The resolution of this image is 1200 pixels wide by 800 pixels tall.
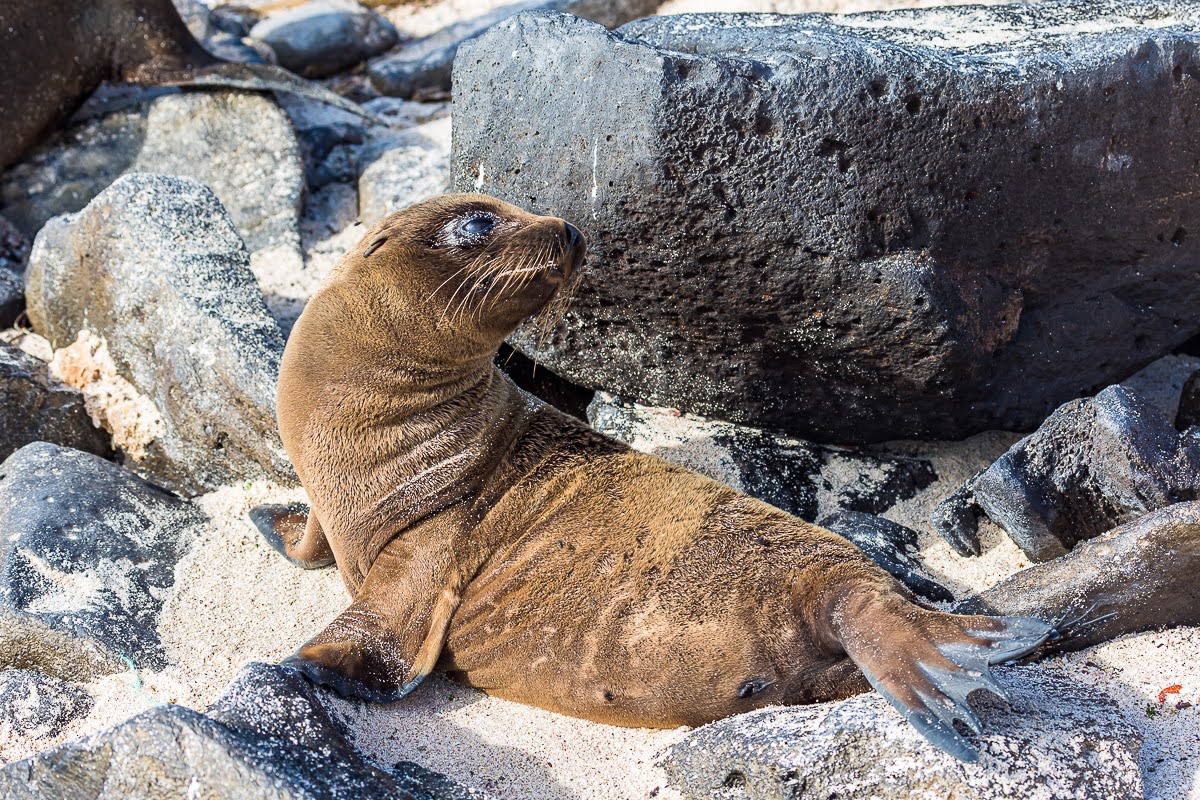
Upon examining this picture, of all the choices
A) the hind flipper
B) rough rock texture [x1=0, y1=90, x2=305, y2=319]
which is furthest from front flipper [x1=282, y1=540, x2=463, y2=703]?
rough rock texture [x1=0, y1=90, x2=305, y2=319]

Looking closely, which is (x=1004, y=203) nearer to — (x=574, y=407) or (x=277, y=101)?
(x=574, y=407)

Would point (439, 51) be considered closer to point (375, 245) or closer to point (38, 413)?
point (38, 413)

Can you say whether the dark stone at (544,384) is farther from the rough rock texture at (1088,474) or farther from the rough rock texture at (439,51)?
the rough rock texture at (439,51)

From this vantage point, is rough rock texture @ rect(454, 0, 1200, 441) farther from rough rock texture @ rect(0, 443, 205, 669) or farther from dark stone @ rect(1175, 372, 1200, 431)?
rough rock texture @ rect(0, 443, 205, 669)

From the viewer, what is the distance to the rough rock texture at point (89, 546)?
4.45m

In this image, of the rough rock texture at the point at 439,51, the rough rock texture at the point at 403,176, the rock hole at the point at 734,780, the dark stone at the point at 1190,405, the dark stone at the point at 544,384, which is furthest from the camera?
the rough rock texture at the point at 439,51

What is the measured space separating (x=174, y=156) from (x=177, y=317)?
298 centimetres

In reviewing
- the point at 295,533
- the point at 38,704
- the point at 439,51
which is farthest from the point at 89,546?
the point at 439,51

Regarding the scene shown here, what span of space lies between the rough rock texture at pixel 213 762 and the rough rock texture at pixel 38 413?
3034 mm

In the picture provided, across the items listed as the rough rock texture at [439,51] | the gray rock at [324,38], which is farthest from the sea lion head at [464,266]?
the gray rock at [324,38]

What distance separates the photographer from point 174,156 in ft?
27.1

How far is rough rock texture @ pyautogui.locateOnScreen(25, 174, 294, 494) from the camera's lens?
5473mm

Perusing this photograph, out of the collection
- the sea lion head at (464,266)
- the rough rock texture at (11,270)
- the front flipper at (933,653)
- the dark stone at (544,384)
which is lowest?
the rough rock texture at (11,270)

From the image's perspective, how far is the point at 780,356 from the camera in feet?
16.7
